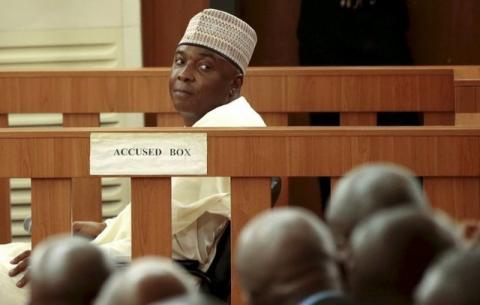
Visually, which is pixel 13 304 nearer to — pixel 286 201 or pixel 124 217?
pixel 124 217

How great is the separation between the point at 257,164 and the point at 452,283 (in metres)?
2.04

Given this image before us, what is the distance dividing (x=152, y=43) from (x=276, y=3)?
0.56 meters

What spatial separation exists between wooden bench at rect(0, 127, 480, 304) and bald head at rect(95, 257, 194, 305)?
1984 millimetres

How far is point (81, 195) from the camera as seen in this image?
12.7 feet

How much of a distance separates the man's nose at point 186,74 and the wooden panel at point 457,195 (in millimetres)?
974

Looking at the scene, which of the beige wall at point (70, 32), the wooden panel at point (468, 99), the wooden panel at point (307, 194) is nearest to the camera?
the wooden panel at point (468, 99)

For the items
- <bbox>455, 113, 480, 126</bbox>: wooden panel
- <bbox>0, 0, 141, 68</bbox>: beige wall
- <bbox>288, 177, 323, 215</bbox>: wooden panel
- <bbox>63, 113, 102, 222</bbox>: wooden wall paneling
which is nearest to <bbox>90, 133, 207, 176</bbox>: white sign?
<bbox>63, 113, 102, 222</bbox>: wooden wall paneling

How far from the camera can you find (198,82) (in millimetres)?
3539

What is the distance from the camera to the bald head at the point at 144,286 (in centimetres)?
76

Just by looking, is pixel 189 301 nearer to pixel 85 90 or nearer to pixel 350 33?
pixel 85 90

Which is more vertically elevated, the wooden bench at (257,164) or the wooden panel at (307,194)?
the wooden bench at (257,164)

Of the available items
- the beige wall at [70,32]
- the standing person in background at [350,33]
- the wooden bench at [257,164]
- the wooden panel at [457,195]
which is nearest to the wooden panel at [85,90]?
the standing person in background at [350,33]

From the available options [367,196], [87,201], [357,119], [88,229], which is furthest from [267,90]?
[367,196]

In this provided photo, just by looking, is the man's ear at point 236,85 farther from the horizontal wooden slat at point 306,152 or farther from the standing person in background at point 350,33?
the standing person in background at point 350,33
